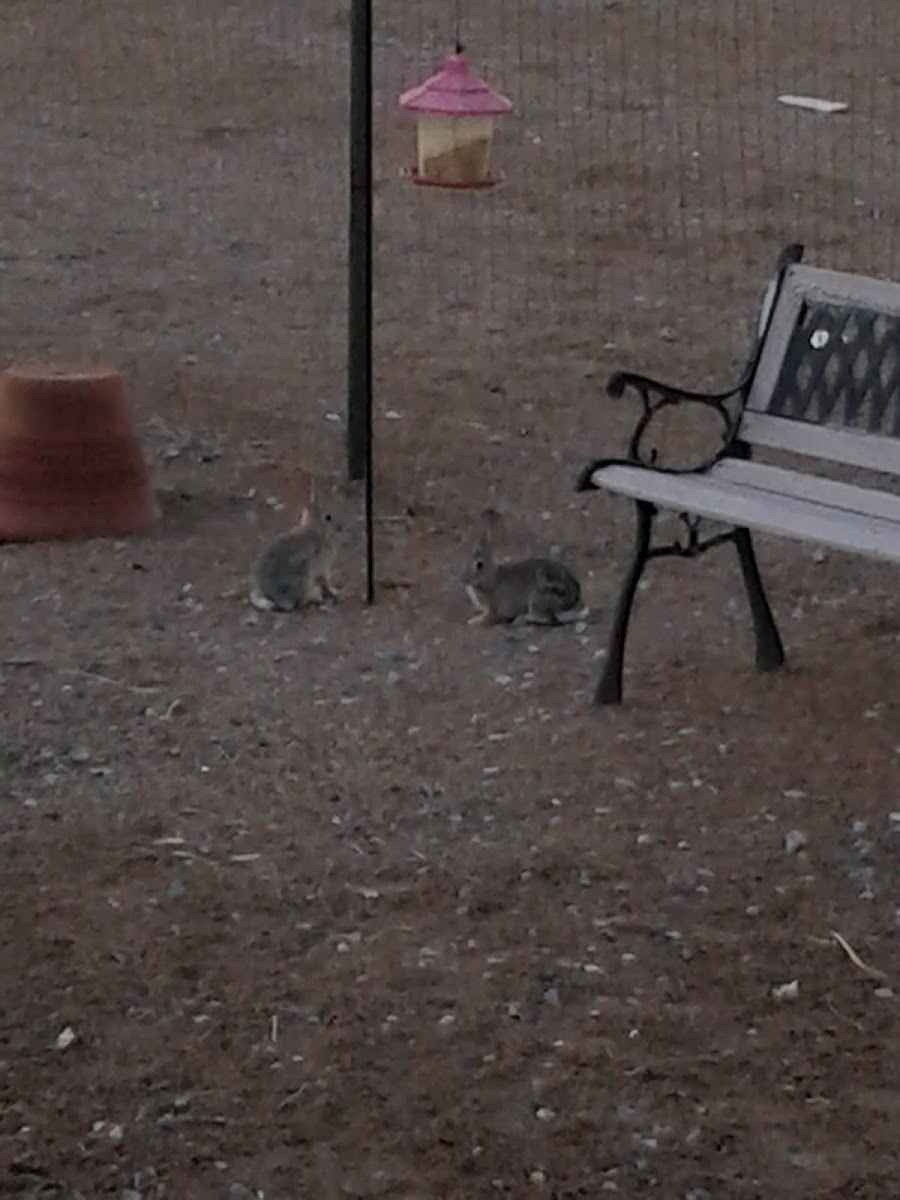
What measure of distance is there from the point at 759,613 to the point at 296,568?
53.3 inches

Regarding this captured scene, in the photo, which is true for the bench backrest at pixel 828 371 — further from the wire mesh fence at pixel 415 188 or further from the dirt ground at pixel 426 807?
the wire mesh fence at pixel 415 188

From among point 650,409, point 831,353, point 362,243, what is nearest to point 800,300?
point 831,353

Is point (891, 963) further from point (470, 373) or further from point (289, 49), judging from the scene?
point (289, 49)

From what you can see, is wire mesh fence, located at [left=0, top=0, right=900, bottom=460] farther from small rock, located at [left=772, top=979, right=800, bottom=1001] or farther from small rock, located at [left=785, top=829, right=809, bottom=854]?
small rock, located at [left=772, top=979, right=800, bottom=1001]

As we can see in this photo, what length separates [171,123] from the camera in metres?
14.5

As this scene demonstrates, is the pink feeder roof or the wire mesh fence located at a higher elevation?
the pink feeder roof

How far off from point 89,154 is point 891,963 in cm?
1025

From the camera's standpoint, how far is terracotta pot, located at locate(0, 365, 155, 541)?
734 centimetres

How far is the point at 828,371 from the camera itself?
6109 millimetres

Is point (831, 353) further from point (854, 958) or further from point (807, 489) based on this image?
point (854, 958)

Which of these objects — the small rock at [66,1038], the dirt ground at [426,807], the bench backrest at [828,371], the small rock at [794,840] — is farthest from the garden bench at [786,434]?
the small rock at [66,1038]

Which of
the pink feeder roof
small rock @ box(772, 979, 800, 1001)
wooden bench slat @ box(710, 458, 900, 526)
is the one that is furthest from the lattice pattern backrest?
small rock @ box(772, 979, 800, 1001)

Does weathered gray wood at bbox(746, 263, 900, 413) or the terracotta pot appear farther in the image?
the terracotta pot

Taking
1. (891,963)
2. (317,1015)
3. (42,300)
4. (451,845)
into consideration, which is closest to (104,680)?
(451,845)
